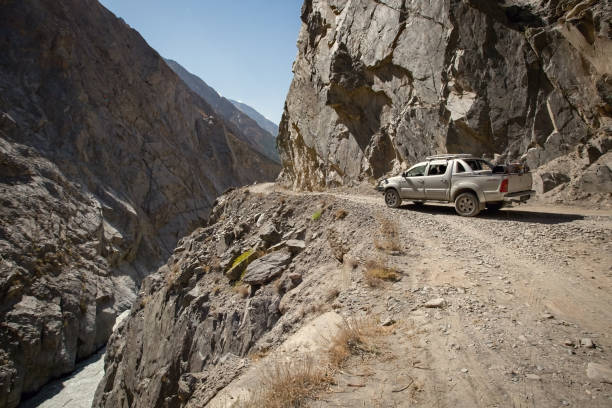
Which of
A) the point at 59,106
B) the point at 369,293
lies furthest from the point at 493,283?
the point at 59,106

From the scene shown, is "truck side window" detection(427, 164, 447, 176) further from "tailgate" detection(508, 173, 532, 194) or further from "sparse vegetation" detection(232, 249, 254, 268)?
"sparse vegetation" detection(232, 249, 254, 268)

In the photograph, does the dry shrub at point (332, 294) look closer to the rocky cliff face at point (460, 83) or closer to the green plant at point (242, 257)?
the green plant at point (242, 257)

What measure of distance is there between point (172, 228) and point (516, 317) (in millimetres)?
52239

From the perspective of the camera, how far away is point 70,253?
29562mm

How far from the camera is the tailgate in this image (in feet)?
27.6

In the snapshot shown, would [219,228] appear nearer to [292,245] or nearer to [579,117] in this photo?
[292,245]

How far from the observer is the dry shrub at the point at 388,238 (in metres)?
6.99

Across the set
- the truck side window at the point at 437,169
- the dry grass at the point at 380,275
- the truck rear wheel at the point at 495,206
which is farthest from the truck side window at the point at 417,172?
the dry grass at the point at 380,275

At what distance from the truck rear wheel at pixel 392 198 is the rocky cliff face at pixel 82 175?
25.5 metres

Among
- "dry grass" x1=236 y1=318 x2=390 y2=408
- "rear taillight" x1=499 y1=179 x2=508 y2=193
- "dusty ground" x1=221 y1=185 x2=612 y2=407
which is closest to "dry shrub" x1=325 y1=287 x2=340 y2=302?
"dusty ground" x1=221 y1=185 x2=612 y2=407

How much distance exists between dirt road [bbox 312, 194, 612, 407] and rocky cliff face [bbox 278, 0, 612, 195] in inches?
244

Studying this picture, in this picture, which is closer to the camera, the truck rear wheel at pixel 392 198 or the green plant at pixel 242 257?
the green plant at pixel 242 257

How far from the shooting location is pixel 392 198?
11.4m

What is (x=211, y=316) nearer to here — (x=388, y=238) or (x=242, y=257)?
(x=242, y=257)
